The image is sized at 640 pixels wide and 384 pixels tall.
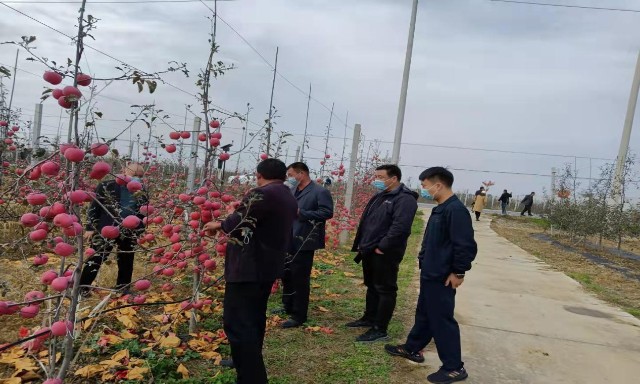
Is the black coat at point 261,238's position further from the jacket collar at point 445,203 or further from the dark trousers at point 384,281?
the dark trousers at point 384,281

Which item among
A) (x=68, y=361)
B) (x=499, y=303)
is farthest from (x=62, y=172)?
(x=499, y=303)

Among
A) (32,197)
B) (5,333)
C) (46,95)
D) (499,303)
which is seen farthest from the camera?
(499,303)

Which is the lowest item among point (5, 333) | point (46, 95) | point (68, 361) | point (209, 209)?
point (5, 333)

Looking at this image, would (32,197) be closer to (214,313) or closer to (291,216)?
(291,216)

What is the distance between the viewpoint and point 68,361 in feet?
6.61

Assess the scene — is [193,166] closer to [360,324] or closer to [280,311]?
Result: [280,311]

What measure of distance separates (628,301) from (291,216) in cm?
618

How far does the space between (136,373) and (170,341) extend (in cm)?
57

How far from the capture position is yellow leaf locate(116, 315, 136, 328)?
3816mm

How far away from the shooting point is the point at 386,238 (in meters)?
4.09

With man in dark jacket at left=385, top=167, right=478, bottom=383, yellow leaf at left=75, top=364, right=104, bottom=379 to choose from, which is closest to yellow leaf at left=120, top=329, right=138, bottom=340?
yellow leaf at left=75, top=364, right=104, bottom=379

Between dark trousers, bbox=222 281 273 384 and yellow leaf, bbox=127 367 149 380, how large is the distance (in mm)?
646

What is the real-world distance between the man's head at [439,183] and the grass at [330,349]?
1402 mm

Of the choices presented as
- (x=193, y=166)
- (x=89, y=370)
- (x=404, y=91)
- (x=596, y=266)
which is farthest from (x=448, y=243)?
(x=596, y=266)
